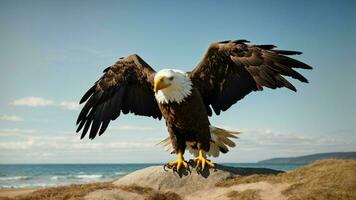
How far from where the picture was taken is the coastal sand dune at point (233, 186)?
9508mm

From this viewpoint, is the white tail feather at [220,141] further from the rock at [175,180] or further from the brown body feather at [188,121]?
the rock at [175,180]

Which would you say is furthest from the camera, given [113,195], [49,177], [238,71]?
[49,177]

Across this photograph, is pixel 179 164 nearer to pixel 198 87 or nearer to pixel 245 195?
pixel 198 87

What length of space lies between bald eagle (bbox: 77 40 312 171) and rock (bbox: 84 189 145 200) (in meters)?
3.10

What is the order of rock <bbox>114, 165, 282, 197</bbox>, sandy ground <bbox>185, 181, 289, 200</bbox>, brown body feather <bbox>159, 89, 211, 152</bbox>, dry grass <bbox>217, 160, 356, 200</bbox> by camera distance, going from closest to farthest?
brown body feather <bbox>159, 89, 211, 152</bbox>
dry grass <bbox>217, 160, 356, 200</bbox>
sandy ground <bbox>185, 181, 289, 200</bbox>
rock <bbox>114, 165, 282, 197</bbox>

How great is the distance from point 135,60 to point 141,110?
0.99 m

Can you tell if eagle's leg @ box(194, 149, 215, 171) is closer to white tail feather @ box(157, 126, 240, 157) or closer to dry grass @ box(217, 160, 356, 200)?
white tail feather @ box(157, 126, 240, 157)

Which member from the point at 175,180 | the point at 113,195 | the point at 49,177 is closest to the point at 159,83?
the point at 113,195

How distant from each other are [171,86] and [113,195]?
5603 millimetres

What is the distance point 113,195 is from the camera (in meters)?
10.1

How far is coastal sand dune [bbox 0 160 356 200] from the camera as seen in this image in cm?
951

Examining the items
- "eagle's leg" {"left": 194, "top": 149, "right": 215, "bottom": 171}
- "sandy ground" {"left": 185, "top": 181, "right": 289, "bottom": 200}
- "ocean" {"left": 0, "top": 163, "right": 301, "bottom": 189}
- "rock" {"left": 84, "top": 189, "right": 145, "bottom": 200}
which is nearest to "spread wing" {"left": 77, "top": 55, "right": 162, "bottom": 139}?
"eagle's leg" {"left": 194, "top": 149, "right": 215, "bottom": 171}

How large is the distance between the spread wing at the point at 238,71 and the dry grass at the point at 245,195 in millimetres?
3670

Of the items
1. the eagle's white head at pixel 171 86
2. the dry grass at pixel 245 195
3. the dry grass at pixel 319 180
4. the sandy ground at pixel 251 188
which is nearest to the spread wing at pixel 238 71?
the eagle's white head at pixel 171 86
